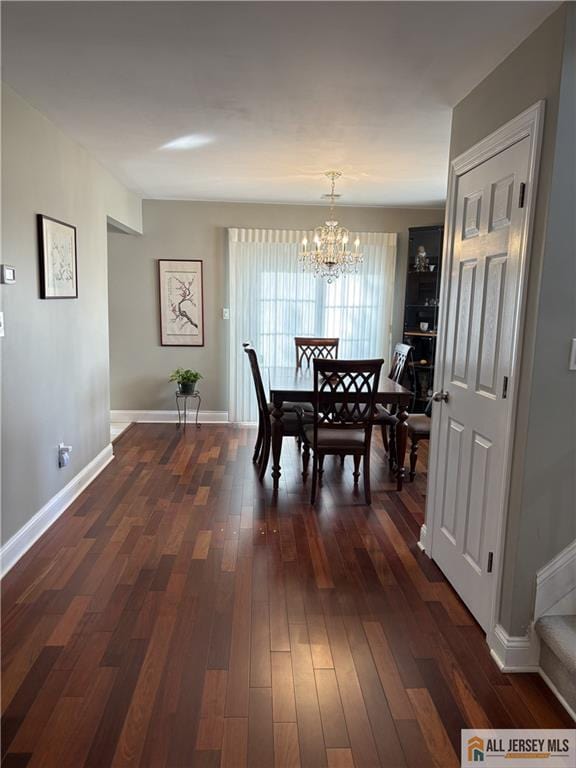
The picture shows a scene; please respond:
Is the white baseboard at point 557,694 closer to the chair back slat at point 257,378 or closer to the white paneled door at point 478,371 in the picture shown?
the white paneled door at point 478,371

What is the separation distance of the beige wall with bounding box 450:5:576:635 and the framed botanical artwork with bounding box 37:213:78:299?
2509 mm

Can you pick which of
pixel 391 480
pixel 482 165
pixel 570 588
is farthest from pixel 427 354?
pixel 570 588

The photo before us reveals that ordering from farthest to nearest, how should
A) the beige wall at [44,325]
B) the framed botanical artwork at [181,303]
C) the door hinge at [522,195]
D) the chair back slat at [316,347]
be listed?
the framed botanical artwork at [181,303] → the chair back slat at [316,347] → the beige wall at [44,325] → the door hinge at [522,195]

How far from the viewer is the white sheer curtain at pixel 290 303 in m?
5.64

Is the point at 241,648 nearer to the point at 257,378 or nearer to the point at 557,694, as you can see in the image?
the point at 557,694

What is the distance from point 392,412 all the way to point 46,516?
279cm

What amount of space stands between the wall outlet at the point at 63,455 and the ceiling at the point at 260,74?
2.02m

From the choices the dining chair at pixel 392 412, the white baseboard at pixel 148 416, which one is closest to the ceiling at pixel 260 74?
the dining chair at pixel 392 412

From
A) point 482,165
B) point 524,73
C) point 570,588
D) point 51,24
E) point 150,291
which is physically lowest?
point 570,588

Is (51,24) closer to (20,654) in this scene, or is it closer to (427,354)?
(20,654)

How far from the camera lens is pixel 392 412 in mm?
4449

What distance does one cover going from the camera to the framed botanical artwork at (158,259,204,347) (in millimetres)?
5633

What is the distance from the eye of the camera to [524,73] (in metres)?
1.95

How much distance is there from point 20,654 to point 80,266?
2583mm
